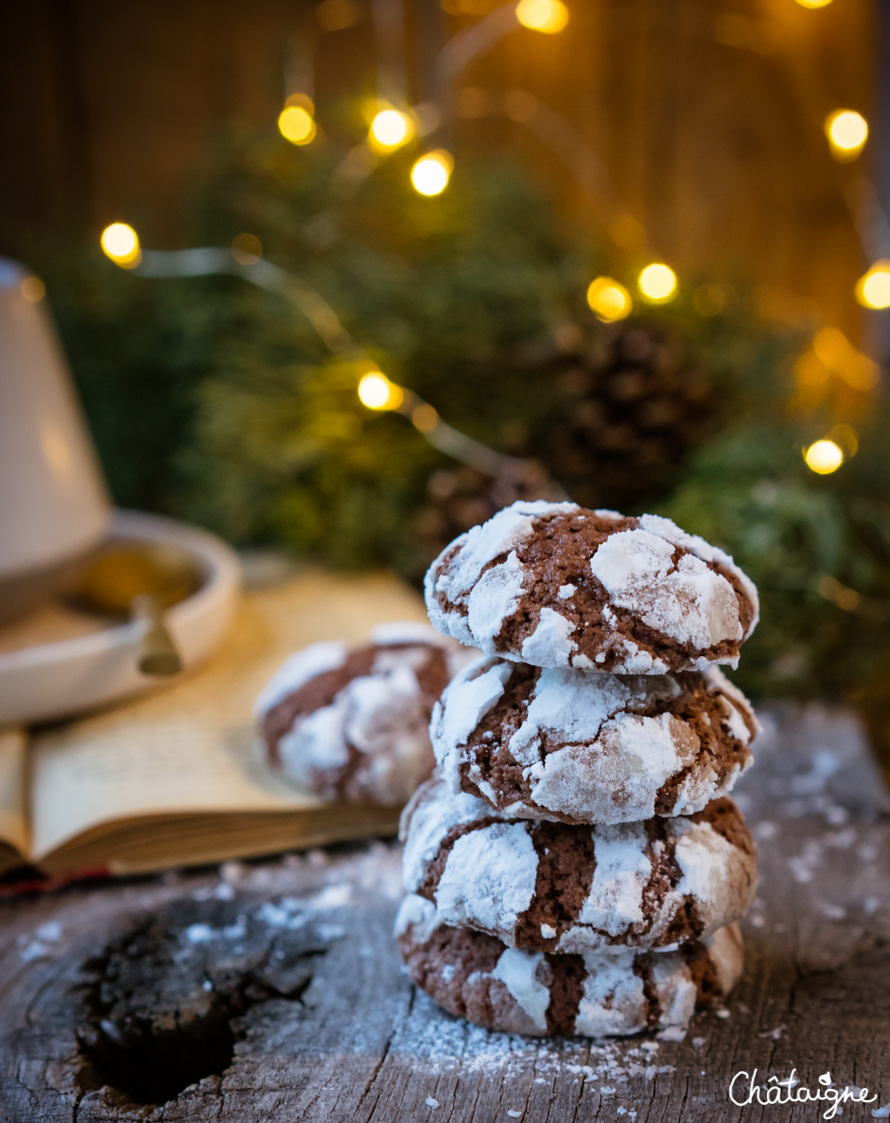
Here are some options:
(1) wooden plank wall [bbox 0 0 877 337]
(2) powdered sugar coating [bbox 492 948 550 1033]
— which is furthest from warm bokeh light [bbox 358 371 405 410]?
(2) powdered sugar coating [bbox 492 948 550 1033]

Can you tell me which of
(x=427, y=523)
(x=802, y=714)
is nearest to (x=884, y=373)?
(x=802, y=714)

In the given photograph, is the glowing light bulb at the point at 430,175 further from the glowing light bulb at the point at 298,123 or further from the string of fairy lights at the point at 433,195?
the glowing light bulb at the point at 298,123

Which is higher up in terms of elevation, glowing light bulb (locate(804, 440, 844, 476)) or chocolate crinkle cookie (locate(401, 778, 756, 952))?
glowing light bulb (locate(804, 440, 844, 476))

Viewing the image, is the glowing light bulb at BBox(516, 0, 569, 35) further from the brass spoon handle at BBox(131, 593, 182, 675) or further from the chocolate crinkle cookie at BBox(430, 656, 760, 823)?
the chocolate crinkle cookie at BBox(430, 656, 760, 823)

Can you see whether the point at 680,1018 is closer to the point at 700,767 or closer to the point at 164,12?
the point at 700,767

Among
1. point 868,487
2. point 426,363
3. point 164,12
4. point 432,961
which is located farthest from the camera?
point 164,12

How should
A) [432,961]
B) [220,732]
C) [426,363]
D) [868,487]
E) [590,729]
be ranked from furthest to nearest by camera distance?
[426,363]
[868,487]
[220,732]
[432,961]
[590,729]

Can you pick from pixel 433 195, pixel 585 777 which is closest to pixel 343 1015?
pixel 585 777
